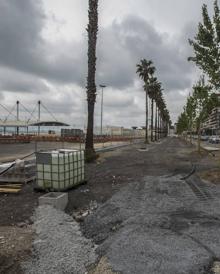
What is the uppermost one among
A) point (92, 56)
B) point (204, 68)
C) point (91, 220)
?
point (92, 56)

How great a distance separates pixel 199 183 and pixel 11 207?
292 inches

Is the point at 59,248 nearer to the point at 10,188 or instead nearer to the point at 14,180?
the point at 10,188

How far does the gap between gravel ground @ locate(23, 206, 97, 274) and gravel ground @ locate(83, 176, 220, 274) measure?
0.32 metres

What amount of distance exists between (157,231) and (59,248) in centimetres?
210

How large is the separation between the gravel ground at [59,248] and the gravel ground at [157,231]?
1.03 feet

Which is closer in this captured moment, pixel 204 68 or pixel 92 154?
pixel 204 68

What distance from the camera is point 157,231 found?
24.6 ft

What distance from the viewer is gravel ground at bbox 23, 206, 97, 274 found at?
233 inches

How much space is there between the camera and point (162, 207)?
9.86m

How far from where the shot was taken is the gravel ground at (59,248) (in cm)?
591

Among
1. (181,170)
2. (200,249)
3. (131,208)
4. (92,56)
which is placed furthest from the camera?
(92,56)

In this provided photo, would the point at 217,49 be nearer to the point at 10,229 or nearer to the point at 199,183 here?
the point at 199,183

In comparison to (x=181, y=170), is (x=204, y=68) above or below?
above

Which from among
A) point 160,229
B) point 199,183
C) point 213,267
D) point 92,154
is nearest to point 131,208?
point 160,229
